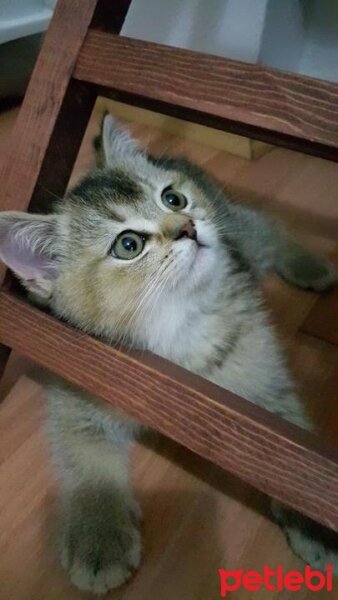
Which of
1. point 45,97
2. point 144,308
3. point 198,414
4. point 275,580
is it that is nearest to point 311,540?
point 275,580

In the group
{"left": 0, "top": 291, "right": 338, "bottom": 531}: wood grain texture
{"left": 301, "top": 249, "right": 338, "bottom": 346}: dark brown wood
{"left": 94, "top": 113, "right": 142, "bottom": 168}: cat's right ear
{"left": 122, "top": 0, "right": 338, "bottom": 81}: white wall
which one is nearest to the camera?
{"left": 0, "top": 291, "right": 338, "bottom": 531}: wood grain texture

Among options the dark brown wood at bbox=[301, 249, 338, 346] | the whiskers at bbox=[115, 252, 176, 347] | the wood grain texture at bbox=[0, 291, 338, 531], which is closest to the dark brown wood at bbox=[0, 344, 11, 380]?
the wood grain texture at bbox=[0, 291, 338, 531]

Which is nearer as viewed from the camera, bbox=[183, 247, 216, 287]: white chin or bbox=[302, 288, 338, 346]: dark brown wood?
bbox=[183, 247, 216, 287]: white chin

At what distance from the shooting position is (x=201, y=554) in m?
0.88

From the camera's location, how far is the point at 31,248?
845 mm

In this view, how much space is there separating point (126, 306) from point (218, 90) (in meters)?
0.31

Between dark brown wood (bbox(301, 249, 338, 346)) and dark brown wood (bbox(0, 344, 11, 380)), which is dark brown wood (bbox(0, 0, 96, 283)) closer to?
dark brown wood (bbox(0, 344, 11, 380))

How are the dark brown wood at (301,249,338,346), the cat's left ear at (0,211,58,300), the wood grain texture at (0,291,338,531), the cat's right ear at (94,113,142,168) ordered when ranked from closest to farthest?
1. the wood grain texture at (0,291,338,531)
2. the cat's left ear at (0,211,58,300)
3. the cat's right ear at (94,113,142,168)
4. the dark brown wood at (301,249,338,346)

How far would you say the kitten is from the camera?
2.71ft

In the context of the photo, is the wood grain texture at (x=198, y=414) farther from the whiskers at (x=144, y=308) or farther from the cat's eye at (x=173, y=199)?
the cat's eye at (x=173, y=199)

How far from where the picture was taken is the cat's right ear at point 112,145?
98cm

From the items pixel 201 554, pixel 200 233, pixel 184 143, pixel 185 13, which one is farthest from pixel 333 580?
pixel 185 13

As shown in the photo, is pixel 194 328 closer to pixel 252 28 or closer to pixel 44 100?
pixel 44 100

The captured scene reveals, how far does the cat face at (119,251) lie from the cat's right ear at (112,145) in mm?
58
